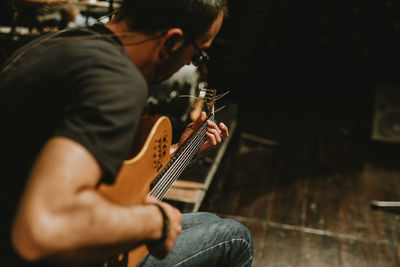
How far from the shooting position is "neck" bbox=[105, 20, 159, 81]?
0.96 metres

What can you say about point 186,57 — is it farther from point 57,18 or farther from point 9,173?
point 57,18

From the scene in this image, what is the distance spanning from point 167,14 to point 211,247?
2.64 feet

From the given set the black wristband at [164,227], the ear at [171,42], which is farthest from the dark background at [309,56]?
the black wristband at [164,227]

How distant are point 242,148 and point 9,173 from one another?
3.20 m

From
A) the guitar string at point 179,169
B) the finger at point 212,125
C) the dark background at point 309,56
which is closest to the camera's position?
the guitar string at point 179,169

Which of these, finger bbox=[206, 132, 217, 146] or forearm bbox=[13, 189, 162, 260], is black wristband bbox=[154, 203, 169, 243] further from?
finger bbox=[206, 132, 217, 146]

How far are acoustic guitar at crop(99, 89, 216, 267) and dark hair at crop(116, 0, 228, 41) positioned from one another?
0.29 meters

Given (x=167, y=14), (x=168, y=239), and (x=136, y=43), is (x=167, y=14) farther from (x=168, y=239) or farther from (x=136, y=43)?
(x=168, y=239)

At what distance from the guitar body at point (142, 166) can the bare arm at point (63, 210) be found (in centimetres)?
10

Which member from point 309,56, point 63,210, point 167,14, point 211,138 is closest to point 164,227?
point 63,210

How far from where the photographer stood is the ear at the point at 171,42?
3.13 feet

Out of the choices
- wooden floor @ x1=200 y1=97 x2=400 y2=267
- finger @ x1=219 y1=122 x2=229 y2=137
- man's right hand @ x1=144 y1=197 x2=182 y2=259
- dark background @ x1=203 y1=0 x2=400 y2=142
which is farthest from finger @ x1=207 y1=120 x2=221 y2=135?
A: dark background @ x1=203 y1=0 x2=400 y2=142

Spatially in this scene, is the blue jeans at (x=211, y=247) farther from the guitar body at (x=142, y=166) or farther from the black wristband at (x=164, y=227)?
the black wristband at (x=164, y=227)

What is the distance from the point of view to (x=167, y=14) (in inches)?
37.0
